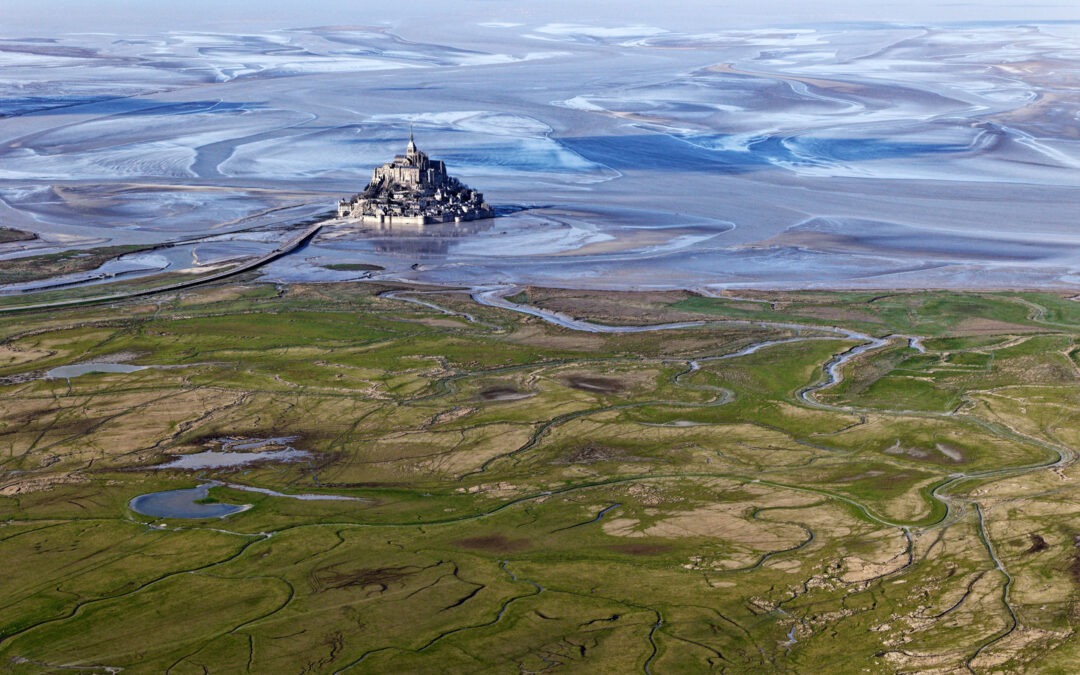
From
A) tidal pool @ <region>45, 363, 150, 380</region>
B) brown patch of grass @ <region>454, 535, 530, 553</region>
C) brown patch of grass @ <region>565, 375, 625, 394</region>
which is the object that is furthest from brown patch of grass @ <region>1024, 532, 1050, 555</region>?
tidal pool @ <region>45, 363, 150, 380</region>

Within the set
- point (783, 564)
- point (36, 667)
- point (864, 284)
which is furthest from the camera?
point (864, 284)

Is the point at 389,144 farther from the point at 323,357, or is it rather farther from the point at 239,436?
the point at 239,436

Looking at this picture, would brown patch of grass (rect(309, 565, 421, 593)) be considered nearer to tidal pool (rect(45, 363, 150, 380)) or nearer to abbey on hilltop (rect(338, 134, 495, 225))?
tidal pool (rect(45, 363, 150, 380))

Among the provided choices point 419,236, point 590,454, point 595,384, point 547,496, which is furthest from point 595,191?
point 547,496

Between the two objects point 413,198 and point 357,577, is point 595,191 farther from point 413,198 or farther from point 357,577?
point 357,577

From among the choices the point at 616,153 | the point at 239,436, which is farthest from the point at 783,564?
the point at 616,153

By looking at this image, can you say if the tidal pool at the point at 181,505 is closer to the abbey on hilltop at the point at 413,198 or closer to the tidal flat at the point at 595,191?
the tidal flat at the point at 595,191
